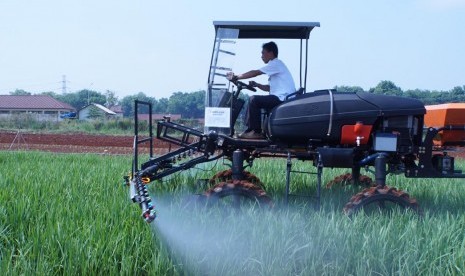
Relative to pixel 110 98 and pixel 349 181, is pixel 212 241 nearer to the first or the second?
pixel 349 181

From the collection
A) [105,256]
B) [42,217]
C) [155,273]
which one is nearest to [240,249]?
[155,273]

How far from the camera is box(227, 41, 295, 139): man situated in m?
6.16

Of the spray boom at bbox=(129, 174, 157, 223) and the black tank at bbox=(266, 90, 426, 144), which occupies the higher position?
the black tank at bbox=(266, 90, 426, 144)

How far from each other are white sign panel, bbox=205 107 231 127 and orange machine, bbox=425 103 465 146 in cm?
242

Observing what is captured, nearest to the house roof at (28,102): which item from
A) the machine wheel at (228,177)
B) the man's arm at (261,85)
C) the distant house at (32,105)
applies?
the distant house at (32,105)

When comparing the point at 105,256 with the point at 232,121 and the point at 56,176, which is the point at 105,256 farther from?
the point at 56,176

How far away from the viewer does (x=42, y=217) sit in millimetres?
4832

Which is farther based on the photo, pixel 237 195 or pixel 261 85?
pixel 261 85

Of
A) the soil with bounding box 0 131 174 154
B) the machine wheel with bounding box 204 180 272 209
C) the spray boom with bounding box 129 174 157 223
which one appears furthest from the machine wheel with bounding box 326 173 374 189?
the soil with bounding box 0 131 174 154

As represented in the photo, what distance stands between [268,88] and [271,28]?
71 cm

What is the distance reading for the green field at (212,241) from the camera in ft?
12.6

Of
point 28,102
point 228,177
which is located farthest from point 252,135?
point 28,102

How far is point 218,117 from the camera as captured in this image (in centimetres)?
615

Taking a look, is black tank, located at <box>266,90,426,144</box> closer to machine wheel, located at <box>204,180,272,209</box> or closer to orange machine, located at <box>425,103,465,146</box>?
orange machine, located at <box>425,103,465,146</box>
